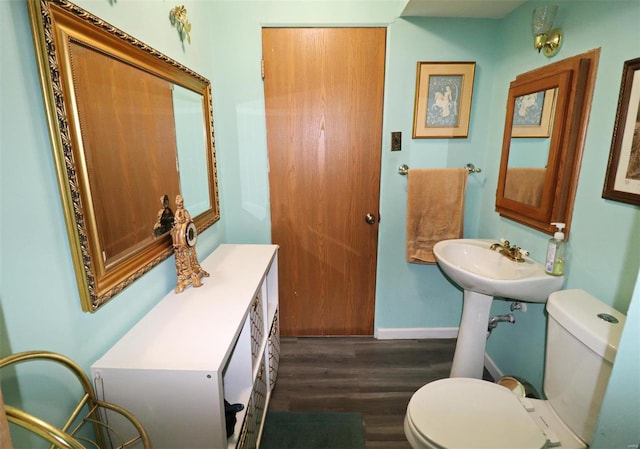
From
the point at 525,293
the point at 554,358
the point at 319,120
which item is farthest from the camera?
the point at 319,120

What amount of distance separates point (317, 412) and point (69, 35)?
6.07ft

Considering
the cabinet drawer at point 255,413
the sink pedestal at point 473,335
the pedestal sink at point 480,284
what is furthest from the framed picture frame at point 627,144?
the cabinet drawer at point 255,413

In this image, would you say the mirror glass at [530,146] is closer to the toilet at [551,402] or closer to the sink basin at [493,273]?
the sink basin at [493,273]

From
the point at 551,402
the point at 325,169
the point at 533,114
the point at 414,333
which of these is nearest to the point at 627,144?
the point at 533,114

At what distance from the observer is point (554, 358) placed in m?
1.14

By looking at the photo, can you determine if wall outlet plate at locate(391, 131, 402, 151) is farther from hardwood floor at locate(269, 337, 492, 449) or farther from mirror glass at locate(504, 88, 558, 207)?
hardwood floor at locate(269, 337, 492, 449)

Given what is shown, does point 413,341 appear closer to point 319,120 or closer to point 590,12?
point 319,120

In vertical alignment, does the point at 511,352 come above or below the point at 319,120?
below

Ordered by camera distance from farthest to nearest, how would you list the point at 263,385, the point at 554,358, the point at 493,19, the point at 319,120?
1. the point at 319,120
2. the point at 493,19
3. the point at 263,385
4. the point at 554,358

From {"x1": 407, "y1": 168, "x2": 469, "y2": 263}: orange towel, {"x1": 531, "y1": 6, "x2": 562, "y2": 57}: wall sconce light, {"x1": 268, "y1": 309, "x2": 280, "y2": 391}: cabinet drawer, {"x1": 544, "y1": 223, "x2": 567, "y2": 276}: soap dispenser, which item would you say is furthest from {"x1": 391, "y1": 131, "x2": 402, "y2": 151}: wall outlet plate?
{"x1": 268, "y1": 309, "x2": 280, "y2": 391}: cabinet drawer

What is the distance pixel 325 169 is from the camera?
78.0 inches

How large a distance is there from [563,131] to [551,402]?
1.10 metres

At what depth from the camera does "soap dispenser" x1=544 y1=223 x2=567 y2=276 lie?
1.32 meters

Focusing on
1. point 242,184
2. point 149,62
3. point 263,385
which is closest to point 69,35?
point 149,62
